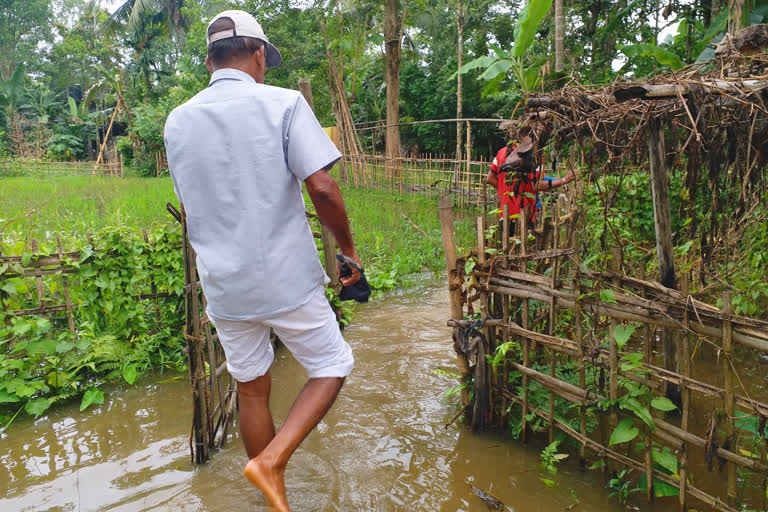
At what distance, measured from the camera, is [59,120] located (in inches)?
1128

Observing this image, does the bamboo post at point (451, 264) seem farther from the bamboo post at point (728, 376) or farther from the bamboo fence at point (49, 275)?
the bamboo fence at point (49, 275)

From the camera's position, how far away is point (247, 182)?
1866 millimetres

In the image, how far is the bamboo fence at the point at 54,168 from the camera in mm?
18438

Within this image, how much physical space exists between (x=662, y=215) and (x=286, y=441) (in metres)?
2.00

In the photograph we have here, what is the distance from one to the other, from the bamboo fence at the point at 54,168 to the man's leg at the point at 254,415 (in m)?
20.2

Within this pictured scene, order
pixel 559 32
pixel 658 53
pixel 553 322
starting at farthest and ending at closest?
pixel 559 32 < pixel 658 53 < pixel 553 322

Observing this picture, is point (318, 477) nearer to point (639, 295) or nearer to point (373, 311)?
point (639, 295)

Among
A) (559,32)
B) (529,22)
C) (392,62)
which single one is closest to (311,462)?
(529,22)

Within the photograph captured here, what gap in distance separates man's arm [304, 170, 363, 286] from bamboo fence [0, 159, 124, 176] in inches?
804

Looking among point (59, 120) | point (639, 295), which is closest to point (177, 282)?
point (639, 295)

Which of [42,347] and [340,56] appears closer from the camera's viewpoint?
[42,347]

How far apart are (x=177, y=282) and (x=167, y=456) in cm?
143

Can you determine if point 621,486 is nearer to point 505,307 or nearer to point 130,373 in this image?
point 505,307

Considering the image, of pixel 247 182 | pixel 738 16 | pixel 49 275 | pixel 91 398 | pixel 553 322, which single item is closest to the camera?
pixel 247 182
